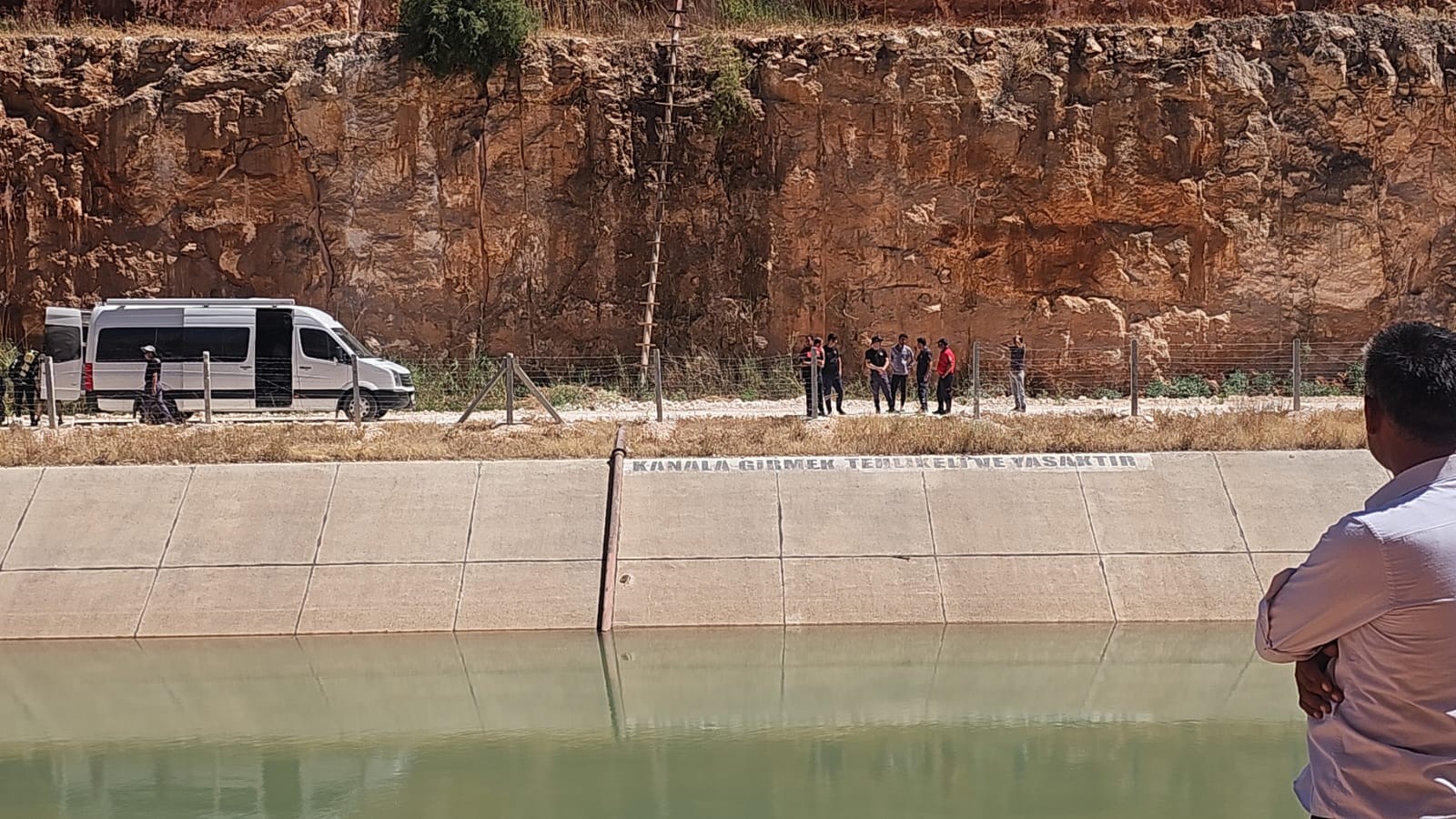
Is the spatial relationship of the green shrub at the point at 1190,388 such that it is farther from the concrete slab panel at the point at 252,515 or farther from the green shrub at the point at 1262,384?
the concrete slab panel at the point at 252,515

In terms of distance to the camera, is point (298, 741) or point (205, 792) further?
point (298, 741)

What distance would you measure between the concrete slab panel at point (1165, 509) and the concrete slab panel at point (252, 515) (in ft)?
29.7

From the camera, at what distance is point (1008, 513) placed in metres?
15.8

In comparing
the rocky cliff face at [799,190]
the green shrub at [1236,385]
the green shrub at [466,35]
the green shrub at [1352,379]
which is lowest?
the green shrub at [1236,385]

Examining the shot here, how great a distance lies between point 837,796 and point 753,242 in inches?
795

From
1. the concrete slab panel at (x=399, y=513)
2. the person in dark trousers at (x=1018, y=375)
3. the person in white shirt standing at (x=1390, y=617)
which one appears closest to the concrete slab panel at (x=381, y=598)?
the concrete slab panel at (x=399, y=513)

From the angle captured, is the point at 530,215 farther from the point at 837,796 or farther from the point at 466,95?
the point at 837,796

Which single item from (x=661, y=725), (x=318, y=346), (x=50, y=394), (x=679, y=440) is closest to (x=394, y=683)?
(x=661, y=725)

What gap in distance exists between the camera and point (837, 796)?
9.08 meters

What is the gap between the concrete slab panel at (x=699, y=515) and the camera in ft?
50.4

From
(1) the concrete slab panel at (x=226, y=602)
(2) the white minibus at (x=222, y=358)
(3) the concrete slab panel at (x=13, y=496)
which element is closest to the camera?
(1) the concrete slab panel at (x=226, y=602)

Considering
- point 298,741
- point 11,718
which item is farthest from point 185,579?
point 298,741

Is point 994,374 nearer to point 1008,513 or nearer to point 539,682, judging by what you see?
point 1008,513

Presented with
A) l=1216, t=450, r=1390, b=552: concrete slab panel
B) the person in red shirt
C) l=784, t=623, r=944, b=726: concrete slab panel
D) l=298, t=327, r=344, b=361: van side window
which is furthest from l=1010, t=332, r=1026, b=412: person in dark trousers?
l=298, t=327, r=344, b=361: van side window
